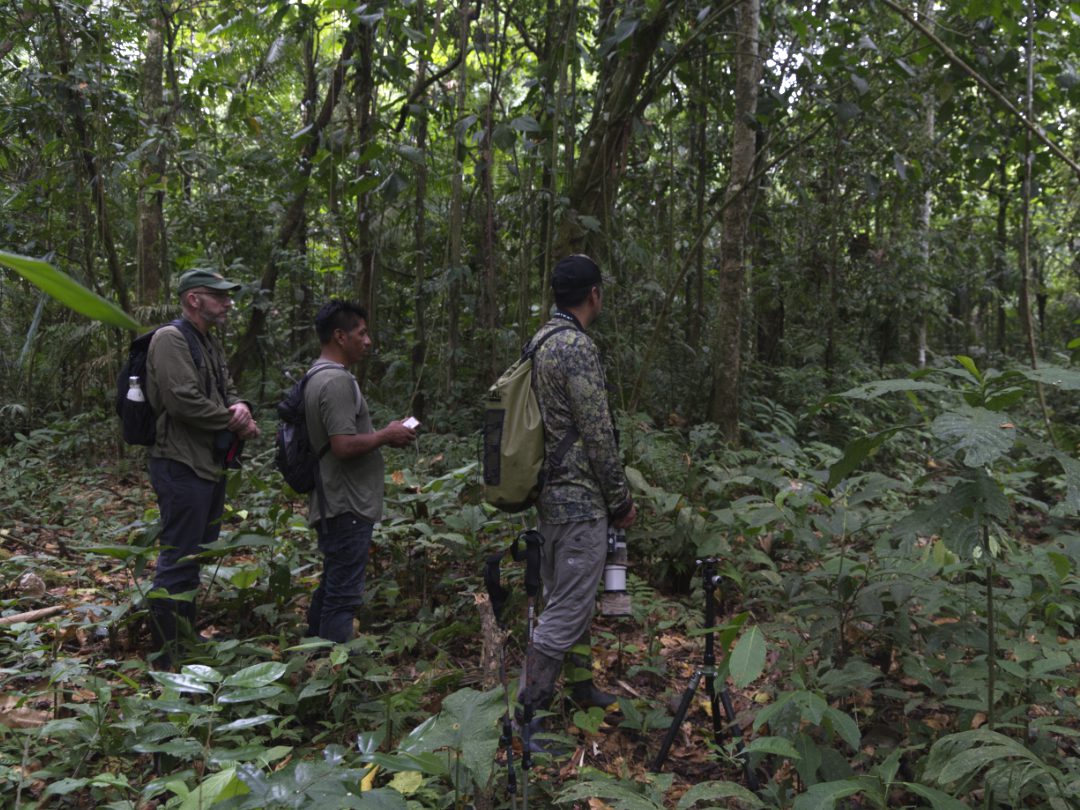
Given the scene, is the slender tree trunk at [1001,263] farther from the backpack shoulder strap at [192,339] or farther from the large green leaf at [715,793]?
the large green leaf at [715,793]

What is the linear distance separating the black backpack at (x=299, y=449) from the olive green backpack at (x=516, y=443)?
93 cm

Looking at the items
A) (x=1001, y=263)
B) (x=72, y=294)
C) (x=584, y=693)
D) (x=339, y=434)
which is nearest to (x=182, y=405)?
(x=339, y=434)

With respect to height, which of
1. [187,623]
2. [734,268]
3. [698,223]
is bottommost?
[187,623]

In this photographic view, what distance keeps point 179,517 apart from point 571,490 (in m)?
2.07

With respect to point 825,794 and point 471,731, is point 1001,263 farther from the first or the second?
point 471,731

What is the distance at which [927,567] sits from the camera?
3.56 m

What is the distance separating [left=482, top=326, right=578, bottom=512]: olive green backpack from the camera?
3.48 metres

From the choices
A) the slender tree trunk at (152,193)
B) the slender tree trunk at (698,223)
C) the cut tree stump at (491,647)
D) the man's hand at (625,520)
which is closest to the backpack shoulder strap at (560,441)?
the man's hand at (625,520)

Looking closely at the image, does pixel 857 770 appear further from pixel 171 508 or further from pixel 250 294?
pixel 250 294

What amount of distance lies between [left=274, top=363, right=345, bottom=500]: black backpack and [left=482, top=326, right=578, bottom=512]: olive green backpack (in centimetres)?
93

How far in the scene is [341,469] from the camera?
397cm

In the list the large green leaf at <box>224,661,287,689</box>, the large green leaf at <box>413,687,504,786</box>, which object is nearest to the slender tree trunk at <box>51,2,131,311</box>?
the large green leaf at <box>224,661,287,689</box>

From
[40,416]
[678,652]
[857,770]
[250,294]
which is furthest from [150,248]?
[857,770]

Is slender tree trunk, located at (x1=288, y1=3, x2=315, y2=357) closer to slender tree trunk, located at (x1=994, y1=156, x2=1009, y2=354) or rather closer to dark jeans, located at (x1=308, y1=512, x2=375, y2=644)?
dark jeans, located at (x1=308, y1=512, x2=375, y2=644)
